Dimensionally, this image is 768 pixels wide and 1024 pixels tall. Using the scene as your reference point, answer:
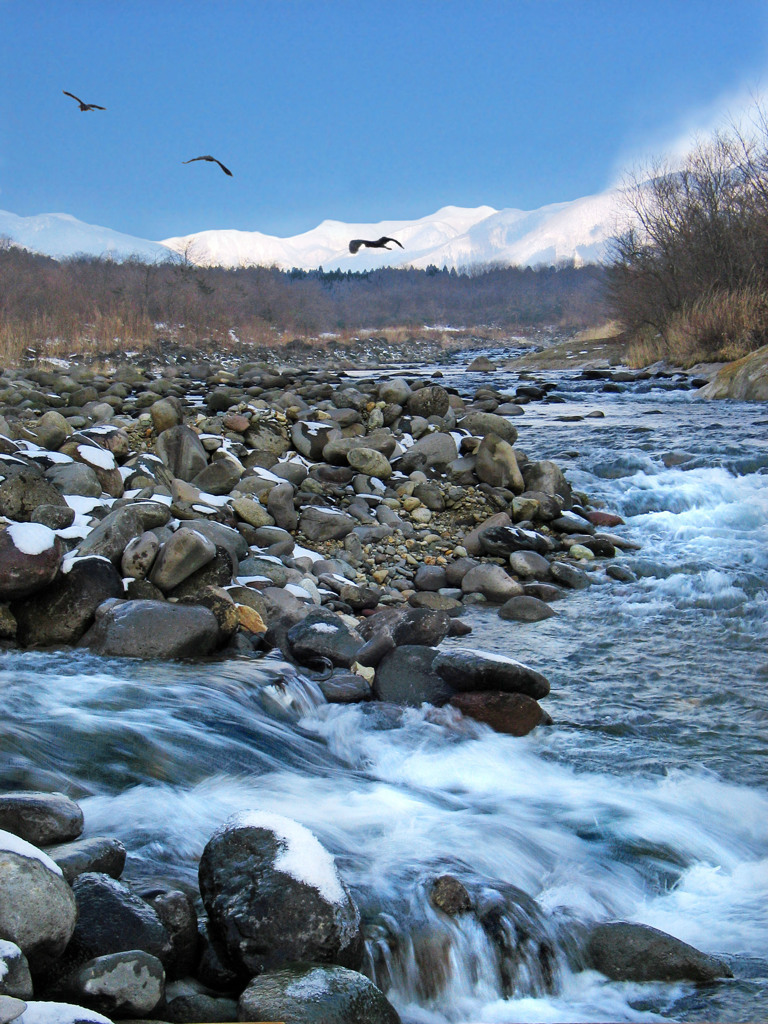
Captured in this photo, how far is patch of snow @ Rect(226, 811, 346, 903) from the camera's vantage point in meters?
2.24

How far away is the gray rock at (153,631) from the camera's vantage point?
4.40 m

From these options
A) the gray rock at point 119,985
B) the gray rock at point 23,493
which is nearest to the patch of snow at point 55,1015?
the gray rock at point 119,985

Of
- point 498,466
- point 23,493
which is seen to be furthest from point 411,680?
point 498,466

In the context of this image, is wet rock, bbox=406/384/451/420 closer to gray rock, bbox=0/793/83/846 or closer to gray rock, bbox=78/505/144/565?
gray rock, bbox=78/505/144/565

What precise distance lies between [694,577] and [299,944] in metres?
5.02

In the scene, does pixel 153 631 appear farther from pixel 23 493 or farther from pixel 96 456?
pixel 96 456

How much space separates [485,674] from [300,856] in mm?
1950

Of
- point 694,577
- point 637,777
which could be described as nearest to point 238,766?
point 637,777

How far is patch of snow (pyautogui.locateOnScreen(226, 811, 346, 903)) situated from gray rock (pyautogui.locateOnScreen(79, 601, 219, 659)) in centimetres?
208

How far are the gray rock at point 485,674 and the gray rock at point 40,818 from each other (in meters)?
2.08

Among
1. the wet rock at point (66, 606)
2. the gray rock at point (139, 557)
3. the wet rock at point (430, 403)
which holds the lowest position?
the wet rock at point (66, 606)

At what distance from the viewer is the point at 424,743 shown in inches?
153

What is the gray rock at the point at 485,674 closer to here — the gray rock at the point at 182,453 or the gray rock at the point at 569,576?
the gray rock at the point at 569,576

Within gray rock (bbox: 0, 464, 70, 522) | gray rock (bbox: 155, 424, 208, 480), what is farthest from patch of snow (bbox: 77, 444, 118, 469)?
gray rock (bbox: 0, 464, 70, 522)
